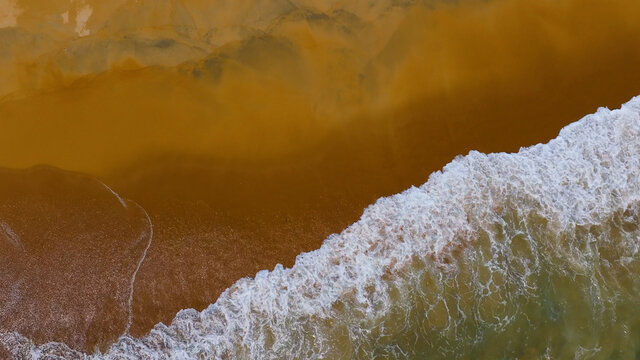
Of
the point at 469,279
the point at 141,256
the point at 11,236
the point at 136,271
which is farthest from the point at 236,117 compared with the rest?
the point at 469,279

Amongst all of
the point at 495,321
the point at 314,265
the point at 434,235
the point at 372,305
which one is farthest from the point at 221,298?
the point at 495,321

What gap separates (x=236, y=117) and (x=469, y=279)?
9.16 feet

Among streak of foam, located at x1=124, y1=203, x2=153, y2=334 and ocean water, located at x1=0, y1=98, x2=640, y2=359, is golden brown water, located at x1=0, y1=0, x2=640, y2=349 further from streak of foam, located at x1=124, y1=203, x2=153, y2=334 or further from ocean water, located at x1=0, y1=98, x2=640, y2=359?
ocean water, located at x1=0, y1=98, x2=640, y2=359

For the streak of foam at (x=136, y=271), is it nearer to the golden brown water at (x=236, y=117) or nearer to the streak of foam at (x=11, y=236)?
the golden brown water at (x=236, y=117)

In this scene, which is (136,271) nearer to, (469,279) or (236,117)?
(236,117)

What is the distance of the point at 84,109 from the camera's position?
5320 millimetres

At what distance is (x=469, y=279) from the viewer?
5.28m

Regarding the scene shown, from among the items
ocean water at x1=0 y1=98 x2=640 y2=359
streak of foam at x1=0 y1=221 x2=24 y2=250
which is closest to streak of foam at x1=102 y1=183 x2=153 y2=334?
ocean water at x1=0 y1=98 x2=640 y2=359

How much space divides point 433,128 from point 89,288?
370 centimetres

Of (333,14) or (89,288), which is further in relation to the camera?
(333,14)

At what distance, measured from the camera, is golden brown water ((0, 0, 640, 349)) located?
5.21 meters

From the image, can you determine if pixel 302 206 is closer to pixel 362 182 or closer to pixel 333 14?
pixel 362 182

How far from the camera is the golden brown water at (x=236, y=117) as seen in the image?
521 centimetres

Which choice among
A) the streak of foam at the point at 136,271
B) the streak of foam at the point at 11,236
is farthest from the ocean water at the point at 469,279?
the streak of foam at the point at 11,236
